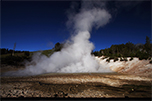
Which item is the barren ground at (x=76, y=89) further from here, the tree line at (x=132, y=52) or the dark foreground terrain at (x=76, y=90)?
the tree line at (x=132, y=52)

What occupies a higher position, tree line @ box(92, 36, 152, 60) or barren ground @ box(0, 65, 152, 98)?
tree line @ box(92, 36, 152, 60)

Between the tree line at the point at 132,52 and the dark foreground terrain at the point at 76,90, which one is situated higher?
the tree line at the point at 132,52

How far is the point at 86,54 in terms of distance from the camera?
19.1 m

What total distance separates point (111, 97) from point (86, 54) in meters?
15.2

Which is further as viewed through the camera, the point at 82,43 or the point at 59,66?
the point at 82,43

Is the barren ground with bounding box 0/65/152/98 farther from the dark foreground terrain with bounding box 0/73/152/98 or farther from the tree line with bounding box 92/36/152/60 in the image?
the tree line with bounding box 92/36/152/60

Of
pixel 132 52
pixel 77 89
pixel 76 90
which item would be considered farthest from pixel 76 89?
pixel 132 52

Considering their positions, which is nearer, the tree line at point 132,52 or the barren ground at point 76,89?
the barren ground at point 76,89

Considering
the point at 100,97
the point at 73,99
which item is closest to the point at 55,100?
the point at 73,99

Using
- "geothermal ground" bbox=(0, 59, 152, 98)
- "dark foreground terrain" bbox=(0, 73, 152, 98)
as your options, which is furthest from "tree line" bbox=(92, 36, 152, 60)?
"dark foreground terrain" bbox=(0, 73, 152, 98)

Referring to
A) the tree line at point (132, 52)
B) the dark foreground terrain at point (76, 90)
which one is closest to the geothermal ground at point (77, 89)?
the dark foreground terrain at point (76, 90)

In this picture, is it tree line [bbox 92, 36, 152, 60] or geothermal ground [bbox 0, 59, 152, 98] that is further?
tree line [bbox 92, 36, 152, 60]

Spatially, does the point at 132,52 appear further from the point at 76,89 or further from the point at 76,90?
the point at 76,90

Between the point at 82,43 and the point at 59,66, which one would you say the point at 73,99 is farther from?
the point at 82,43
